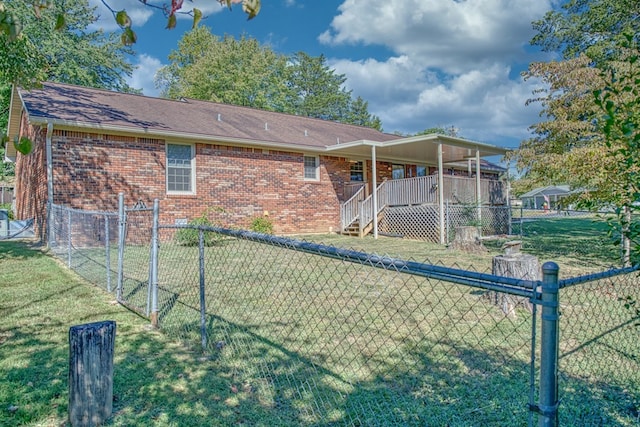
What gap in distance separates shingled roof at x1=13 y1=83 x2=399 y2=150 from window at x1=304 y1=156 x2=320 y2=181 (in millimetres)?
616

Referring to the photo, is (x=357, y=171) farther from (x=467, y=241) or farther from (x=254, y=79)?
(x=254, y=79)

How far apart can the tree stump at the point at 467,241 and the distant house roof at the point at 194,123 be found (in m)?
3.25

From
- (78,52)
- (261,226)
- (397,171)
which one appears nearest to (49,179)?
(261,226)

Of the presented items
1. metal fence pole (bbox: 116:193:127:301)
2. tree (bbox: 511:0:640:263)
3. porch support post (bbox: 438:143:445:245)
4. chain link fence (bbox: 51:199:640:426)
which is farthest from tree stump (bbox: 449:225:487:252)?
metal fence pole (bbox: 116:193:127:301)

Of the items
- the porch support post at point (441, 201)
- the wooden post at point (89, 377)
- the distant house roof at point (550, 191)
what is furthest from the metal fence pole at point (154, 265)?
the distant house roof at point (550, 191)

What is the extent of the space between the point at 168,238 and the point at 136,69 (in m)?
20.9

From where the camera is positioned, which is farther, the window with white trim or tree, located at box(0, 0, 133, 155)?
tree, located at box(0, 0, 133, 155)

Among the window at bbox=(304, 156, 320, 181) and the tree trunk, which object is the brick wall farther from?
the tree trunk

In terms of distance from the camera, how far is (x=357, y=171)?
17906 mm

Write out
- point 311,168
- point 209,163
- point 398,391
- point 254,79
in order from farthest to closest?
point 254,79
point 311,168
point 209,163
point 398,391

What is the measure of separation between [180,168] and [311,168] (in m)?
5.18

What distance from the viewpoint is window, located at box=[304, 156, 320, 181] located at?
16281 millimetres

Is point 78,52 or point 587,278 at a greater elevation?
point 78,52

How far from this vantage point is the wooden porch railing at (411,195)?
14.4m
